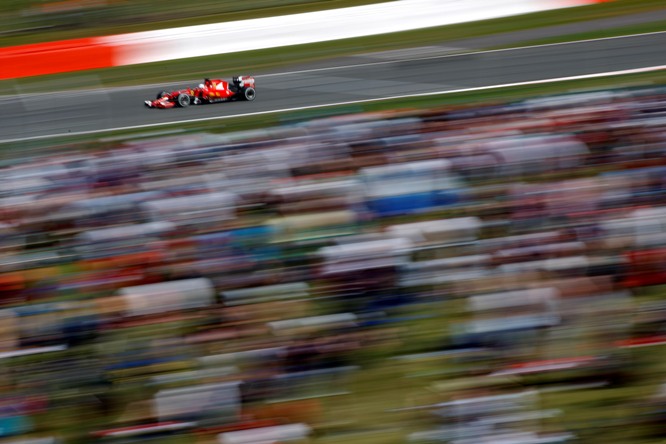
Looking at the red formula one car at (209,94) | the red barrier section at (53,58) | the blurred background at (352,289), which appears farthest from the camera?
the red barrier section at (53,58)

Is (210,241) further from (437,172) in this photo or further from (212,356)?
(437,172)

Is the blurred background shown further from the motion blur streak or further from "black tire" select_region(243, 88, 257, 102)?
the motion blur streak

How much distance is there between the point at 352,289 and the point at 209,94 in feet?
19.9

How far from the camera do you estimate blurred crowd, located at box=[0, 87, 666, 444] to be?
11.6 ft

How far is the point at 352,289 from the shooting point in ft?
13.8

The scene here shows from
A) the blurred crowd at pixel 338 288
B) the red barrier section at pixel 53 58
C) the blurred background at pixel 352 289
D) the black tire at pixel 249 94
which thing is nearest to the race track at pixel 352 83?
the black tire at pixel 249 94

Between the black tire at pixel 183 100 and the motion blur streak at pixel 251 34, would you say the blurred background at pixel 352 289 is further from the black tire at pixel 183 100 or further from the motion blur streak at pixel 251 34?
the motion blur streak at pixel 251 34

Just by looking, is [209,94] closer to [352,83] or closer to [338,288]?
[352,83]

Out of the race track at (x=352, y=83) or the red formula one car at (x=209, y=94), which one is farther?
the red formula one car at (x=209, y=94)

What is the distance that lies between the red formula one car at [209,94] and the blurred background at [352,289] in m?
3.13

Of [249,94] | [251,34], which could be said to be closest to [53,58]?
[251,34]

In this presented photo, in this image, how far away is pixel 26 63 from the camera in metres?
11.5

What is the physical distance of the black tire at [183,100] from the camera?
979 centimetres

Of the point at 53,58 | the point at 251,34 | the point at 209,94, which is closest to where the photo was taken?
the point at 209,94
